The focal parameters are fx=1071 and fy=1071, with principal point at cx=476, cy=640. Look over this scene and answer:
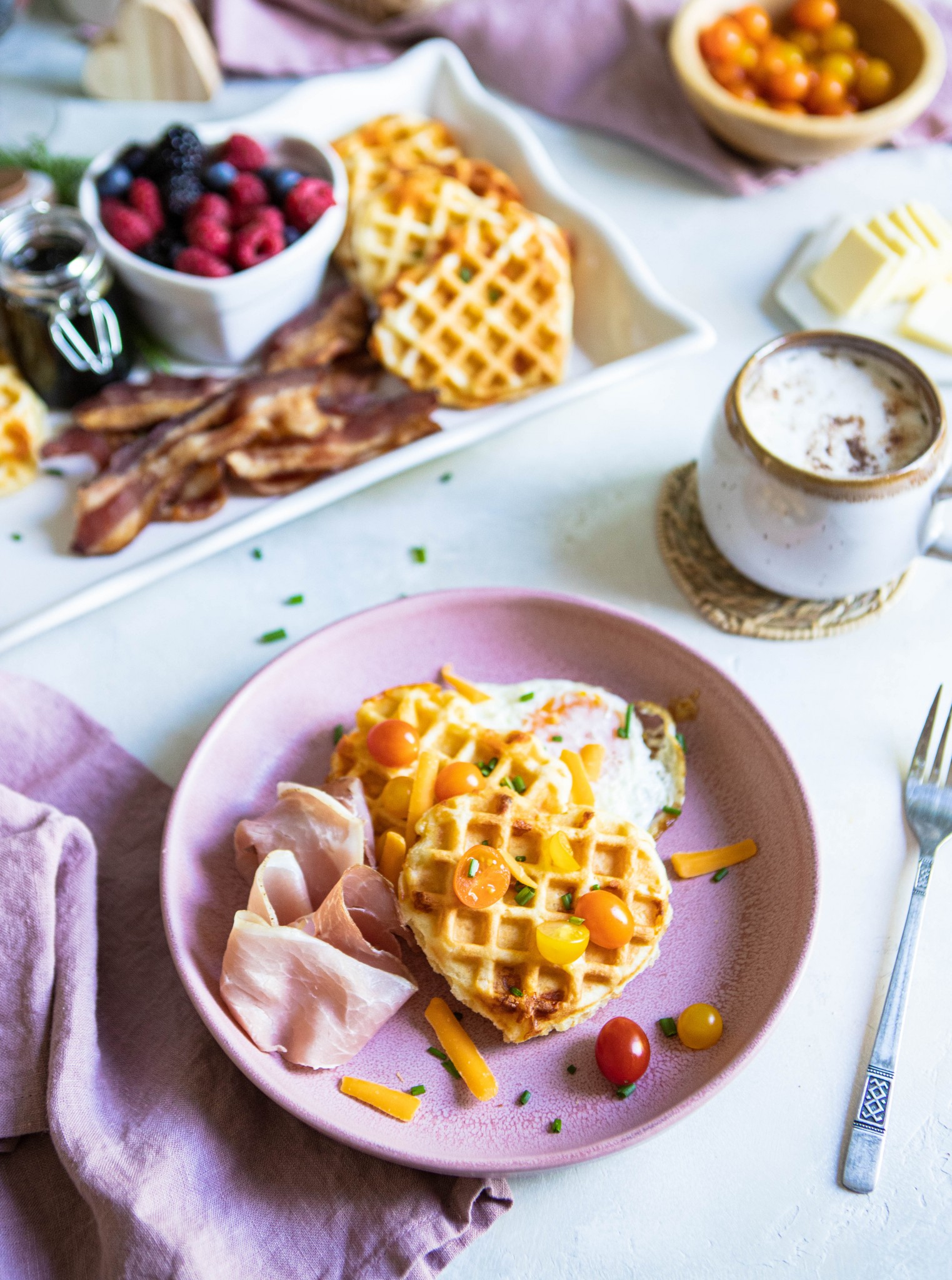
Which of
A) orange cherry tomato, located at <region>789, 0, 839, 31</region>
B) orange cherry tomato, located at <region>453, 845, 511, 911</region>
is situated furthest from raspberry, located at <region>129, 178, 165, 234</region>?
orange cherry tomato, located at <region>789, 0, 839, 31</region>

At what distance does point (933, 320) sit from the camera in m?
2.71

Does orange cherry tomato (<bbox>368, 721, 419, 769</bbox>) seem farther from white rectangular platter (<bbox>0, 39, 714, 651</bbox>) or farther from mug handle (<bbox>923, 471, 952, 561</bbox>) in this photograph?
mug handle (<bbox>923, 471, 952, 561</bbox>)

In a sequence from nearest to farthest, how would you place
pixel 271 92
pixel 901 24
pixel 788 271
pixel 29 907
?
1. pixel 29 907
2. pixel 788 271
3. pixel 901 24
4. pixel 271 92

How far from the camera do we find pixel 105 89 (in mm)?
3176

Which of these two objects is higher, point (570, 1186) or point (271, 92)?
point (271, 92)

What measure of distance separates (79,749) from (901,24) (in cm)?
297

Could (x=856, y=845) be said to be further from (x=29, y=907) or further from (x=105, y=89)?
(x=105, y=89)

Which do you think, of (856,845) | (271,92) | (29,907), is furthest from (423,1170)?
(271,92)

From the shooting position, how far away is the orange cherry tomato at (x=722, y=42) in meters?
3.04

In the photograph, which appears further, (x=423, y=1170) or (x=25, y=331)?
(x=25, y=331)

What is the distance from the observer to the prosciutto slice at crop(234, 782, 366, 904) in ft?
5.79

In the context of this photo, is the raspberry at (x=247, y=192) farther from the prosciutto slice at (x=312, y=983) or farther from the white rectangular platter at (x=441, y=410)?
the prosciutto slice at (x=312, y=983)

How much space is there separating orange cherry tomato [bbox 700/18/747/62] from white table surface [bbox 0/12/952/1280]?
1.05ft

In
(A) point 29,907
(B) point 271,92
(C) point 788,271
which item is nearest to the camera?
(A) point 29,907
